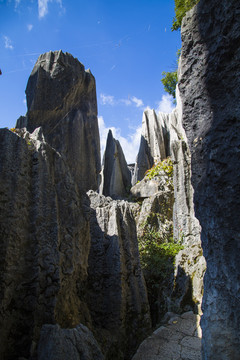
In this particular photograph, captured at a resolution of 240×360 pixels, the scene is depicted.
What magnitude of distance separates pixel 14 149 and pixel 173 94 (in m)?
17.8

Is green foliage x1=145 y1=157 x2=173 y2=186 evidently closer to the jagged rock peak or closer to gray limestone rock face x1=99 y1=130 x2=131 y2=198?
gray limestone rock face x1=99 y1=130 x2=131 y2=198

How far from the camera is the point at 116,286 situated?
3977 mm

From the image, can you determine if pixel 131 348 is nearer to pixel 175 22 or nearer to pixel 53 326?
pixel 53 326

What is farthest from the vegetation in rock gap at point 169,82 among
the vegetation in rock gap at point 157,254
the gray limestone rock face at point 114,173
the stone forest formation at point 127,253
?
the stone forest formation at point 127,253

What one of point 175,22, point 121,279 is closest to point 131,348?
point 121,279

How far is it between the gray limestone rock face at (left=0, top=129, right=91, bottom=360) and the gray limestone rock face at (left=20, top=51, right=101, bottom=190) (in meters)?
7.76

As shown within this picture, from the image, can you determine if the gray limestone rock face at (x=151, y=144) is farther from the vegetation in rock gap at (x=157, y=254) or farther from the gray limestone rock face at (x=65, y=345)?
the gray limestone rock face at (x=65, y=345)

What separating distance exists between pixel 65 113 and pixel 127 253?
871 centimetres

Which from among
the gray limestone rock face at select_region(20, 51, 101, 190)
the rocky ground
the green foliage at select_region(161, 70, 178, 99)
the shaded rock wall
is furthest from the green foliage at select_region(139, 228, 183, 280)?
the green foliage at select_region(161, 70, 178, 99)

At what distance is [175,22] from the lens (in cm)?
1266

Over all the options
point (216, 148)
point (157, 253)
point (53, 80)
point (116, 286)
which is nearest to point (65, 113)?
point (53, 80)

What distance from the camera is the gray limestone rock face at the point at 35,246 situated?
86.7 inches

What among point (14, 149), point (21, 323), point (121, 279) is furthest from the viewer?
point (121, 279)

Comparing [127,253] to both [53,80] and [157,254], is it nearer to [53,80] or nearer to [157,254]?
[157,254]
